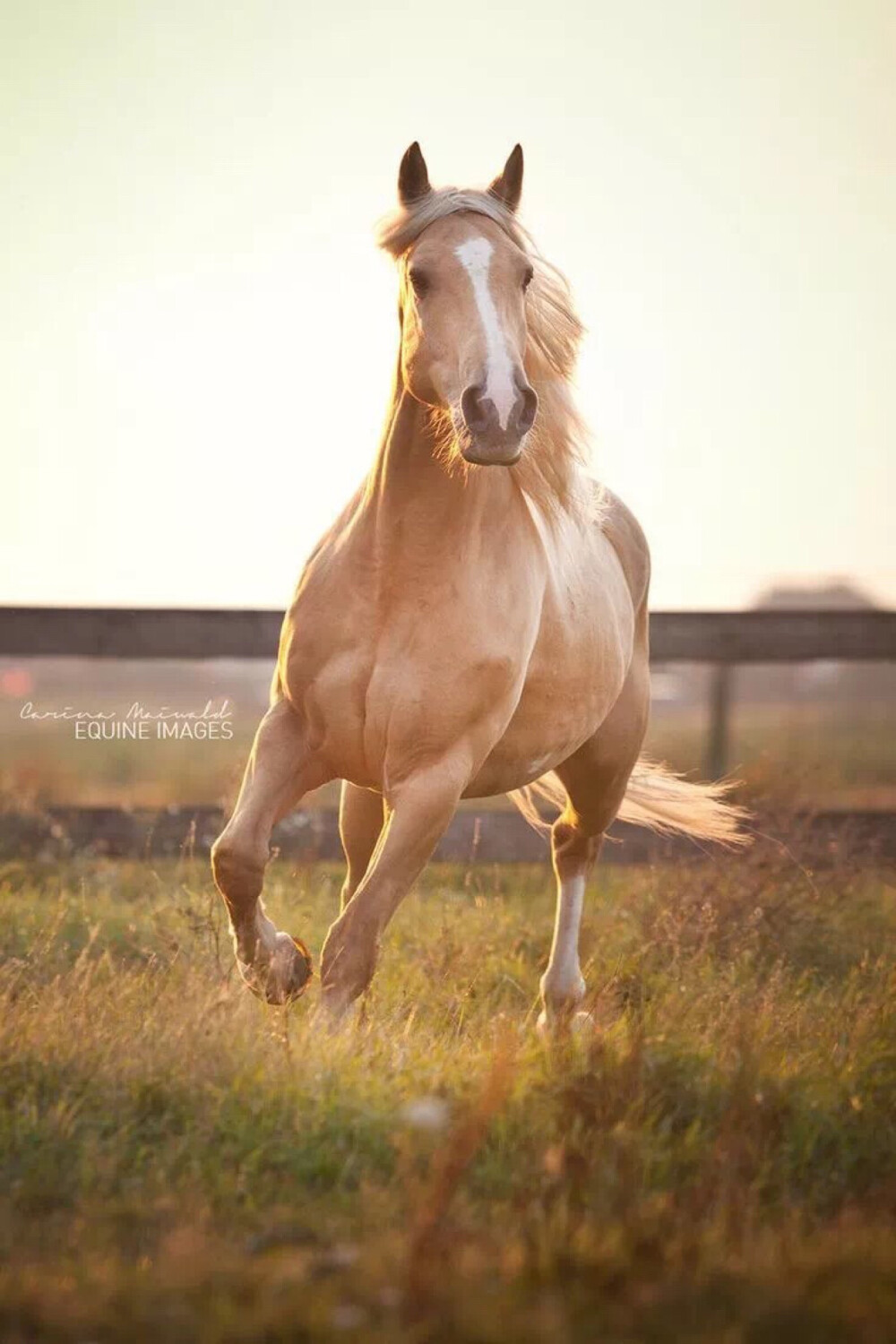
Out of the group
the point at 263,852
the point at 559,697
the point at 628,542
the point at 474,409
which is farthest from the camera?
the point at 628,542

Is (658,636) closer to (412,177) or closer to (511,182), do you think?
(511,182)

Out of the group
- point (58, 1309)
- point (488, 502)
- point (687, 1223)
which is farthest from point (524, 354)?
point (58, 1309)

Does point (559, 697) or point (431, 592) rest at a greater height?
point (431, 592)

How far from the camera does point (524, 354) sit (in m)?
4.73

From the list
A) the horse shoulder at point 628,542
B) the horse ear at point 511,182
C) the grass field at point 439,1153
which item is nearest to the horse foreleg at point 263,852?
the grass field at point 439,1153

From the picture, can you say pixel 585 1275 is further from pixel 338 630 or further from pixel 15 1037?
pixel 338 630

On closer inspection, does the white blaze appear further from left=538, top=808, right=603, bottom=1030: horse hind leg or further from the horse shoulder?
the horse shoulder

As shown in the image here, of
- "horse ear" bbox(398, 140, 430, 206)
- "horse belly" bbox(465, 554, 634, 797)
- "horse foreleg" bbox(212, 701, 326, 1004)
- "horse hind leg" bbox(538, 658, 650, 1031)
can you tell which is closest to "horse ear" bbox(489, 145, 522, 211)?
"horse ear" bbox(398, 140, 430, 206)

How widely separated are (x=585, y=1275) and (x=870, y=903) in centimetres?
490

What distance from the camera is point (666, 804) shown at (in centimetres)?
659

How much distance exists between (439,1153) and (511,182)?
3.09m

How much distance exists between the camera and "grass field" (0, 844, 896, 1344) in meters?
2.36

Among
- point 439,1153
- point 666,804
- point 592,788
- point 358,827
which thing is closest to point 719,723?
point 666,804

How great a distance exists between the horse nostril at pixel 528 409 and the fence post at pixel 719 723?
184 inches
